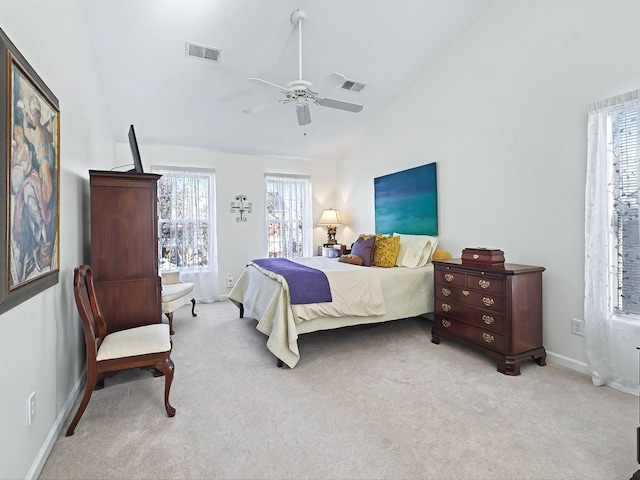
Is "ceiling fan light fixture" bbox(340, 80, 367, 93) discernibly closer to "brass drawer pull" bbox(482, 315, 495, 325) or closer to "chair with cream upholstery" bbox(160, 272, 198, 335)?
"brass drawer pull" bbox(482, 315, 495, 325)

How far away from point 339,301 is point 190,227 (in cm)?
323

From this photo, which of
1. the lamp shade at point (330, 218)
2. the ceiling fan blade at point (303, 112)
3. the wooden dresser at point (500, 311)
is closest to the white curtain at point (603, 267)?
the wooden dresser at point (500, 311)

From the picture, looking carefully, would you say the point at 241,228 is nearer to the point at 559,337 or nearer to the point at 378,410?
the point at 378,410

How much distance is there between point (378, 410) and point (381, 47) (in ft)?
11.7

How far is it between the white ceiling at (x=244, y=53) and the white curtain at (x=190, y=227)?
671 millimetres

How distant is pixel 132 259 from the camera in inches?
107

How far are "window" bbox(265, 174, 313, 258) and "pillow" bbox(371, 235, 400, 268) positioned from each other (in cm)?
227

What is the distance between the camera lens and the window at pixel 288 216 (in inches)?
234

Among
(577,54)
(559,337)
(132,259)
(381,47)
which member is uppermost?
(381,47)

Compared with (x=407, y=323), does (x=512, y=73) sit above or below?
above

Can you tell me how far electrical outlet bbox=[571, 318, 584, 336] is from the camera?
2.70 m

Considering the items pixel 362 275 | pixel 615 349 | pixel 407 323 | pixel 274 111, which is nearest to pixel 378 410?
pixel 362 275

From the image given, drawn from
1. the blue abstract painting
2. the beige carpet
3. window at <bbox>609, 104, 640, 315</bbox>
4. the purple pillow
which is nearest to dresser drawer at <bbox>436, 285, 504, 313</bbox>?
the beige carpet

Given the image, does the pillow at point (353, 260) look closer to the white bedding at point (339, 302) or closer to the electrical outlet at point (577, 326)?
the white bedding at point (339, 302)
